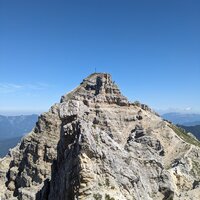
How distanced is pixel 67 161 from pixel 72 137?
616 centimetres

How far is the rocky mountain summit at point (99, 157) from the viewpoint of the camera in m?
42.0

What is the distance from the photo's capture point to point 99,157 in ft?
142

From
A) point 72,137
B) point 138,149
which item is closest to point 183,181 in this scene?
point 138,149

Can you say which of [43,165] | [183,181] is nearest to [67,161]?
[183,181]

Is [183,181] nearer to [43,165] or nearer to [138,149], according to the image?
[138,149]

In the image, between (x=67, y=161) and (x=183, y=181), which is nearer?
(x=67, y=161)

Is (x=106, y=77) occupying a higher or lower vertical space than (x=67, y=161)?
higher

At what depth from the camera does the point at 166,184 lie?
5738cm

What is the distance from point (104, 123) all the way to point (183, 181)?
52258 millimetres

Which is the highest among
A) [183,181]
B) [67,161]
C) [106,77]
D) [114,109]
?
[106,77]

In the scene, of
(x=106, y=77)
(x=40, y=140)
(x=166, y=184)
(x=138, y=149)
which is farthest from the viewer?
(x=106, y=77)

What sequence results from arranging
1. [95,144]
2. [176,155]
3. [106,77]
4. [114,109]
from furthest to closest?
[106,77], [114,109], [176,155], [95,144]

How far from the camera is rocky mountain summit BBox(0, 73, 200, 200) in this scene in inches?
1652

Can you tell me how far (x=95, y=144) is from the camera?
4450 centimetres
